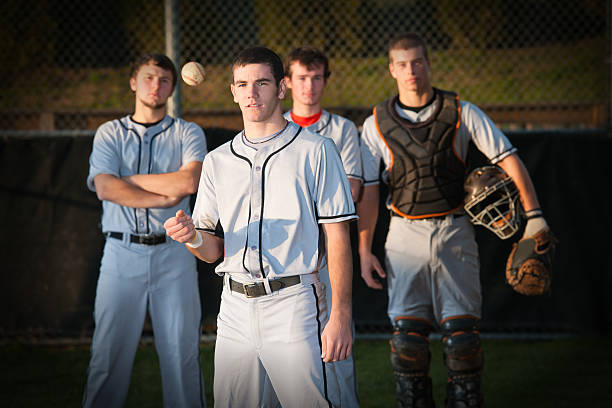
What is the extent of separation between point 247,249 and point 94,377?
1.81m

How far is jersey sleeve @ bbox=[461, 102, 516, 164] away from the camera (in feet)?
13.5

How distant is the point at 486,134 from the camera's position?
4.11 meters

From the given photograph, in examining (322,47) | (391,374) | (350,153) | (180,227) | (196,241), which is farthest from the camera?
(322,47)

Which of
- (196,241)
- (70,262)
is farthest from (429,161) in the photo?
(70,262)

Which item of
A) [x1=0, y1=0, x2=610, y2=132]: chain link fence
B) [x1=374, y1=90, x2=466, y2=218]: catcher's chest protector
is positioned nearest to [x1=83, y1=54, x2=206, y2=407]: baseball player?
[x1=374, y1=90, x2=466, y2=218]: catcher's chest protector

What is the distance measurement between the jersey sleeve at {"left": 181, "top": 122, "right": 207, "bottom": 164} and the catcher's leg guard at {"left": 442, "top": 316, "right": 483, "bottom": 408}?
2.02 meters

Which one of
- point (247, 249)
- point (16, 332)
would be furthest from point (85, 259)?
point (247, 249)

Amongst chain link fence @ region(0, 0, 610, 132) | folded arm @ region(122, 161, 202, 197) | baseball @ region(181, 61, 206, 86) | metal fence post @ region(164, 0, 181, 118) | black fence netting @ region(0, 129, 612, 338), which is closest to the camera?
baseball @ region(181, 61, 206, 86)

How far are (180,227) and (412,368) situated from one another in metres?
2.13

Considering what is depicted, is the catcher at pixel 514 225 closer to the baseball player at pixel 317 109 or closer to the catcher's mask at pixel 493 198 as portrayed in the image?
the catcher's mask at pixel 493 198

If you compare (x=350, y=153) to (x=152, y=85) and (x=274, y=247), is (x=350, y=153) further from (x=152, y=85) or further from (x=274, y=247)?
(x=274, y=247)

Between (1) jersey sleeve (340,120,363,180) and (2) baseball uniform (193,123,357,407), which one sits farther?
(1) jersey sleeve (340,120,363,180)

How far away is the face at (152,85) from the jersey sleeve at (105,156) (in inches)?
12.5

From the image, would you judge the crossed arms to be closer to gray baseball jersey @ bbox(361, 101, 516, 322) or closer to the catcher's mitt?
gray baseball jersey @ bbox(361, 101, 516, 322)
